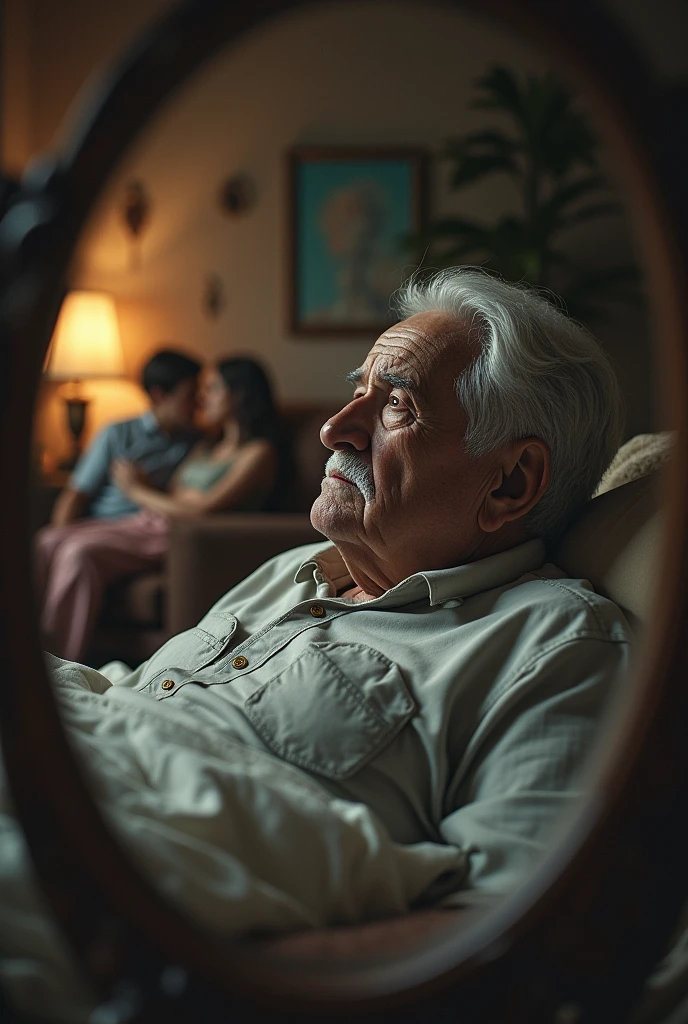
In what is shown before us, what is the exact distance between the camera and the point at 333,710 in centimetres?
89

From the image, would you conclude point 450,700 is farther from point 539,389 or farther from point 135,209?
point 135,209

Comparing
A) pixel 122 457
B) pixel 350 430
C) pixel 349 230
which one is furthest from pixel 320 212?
pixel 350 430

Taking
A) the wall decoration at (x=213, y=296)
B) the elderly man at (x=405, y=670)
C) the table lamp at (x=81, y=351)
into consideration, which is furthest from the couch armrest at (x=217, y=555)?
the wall decoration at (x=213, y=296)

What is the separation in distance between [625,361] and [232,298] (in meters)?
1.81

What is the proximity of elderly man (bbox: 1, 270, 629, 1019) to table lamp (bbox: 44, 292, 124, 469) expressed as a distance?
9.51 ft

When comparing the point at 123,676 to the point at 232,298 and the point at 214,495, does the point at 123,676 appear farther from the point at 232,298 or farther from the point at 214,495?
the point at 232,298

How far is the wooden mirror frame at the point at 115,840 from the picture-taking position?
0.57 meters

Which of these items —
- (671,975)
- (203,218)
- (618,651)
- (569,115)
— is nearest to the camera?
(671,975)

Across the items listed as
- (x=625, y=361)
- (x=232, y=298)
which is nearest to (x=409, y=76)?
(x=232, y=298)

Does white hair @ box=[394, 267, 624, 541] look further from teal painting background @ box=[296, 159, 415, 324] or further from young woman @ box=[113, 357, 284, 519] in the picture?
teal painting background @ box=[296, 159, 415, 324]

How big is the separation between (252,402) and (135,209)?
5.08ft

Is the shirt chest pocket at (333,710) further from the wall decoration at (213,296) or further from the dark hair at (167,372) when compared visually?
the wall decoration at (213,296)

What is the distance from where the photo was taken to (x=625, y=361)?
12.9ft

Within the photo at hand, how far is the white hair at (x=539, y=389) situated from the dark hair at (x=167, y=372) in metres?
2.47
